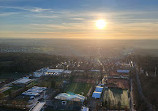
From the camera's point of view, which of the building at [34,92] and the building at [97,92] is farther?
the building at [34,92]

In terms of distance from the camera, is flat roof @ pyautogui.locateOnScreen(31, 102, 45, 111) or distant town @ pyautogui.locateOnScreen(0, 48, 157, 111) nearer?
flat roof @ pyautogui.locateOnScreen(31, 102, 45, 111)

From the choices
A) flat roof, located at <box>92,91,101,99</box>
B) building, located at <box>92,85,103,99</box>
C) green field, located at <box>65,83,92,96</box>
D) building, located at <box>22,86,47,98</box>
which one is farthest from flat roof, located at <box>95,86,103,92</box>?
building, located at <box>22,86,47,98</box>

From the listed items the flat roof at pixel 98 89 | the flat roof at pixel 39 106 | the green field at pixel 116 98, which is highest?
the flat roof at pixel 98 89

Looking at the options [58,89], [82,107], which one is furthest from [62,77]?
[82,107]

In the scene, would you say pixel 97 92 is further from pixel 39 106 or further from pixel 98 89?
pixel 39 106

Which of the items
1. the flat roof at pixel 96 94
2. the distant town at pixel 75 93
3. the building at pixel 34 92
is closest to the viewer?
the distant town at pixel 75 93

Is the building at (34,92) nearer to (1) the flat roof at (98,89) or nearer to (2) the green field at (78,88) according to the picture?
(2) the green field at (78,88)

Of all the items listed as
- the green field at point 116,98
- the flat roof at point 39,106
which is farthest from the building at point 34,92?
the green field at point 116,98

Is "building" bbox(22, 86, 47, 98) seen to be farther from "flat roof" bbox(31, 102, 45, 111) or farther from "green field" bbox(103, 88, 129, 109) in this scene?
"green field" bbox(103, 88, 129, 109)
